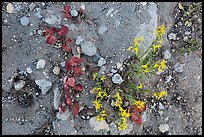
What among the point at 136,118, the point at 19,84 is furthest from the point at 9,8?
the point at 136,118

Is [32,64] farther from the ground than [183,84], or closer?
closer

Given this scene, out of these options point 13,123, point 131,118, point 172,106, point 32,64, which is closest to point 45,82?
point 32,64

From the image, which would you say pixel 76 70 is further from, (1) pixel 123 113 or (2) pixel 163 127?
(2) pixel 163 127

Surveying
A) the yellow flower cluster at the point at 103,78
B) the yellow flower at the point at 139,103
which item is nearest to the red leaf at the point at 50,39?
the yellow flower cluster at the point at 103,78

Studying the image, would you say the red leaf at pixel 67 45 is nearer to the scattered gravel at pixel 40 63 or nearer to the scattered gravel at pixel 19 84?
the scattered gravel at pixel 40 63

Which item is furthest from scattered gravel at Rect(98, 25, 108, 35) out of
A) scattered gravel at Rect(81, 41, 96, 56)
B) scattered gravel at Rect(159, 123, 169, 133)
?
scattered gravel at Rect(159, 123, 169, 133)

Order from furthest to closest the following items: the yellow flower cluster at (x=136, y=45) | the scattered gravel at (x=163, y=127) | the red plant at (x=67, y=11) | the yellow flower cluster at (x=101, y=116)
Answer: the scattered gravel at (x=163, y=127), the red plant at (x=67, y=11), the yellow flower cluster at (x=101, y=116), the yellow flower cluster at (x=136, y=45)

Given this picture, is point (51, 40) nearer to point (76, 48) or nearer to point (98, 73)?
point (76, 48)

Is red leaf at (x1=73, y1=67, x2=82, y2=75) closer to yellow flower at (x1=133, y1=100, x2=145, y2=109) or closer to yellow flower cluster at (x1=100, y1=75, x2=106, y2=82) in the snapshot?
yellow flower cluster at (x1=100, y1=75, x2=106, y2=82)
